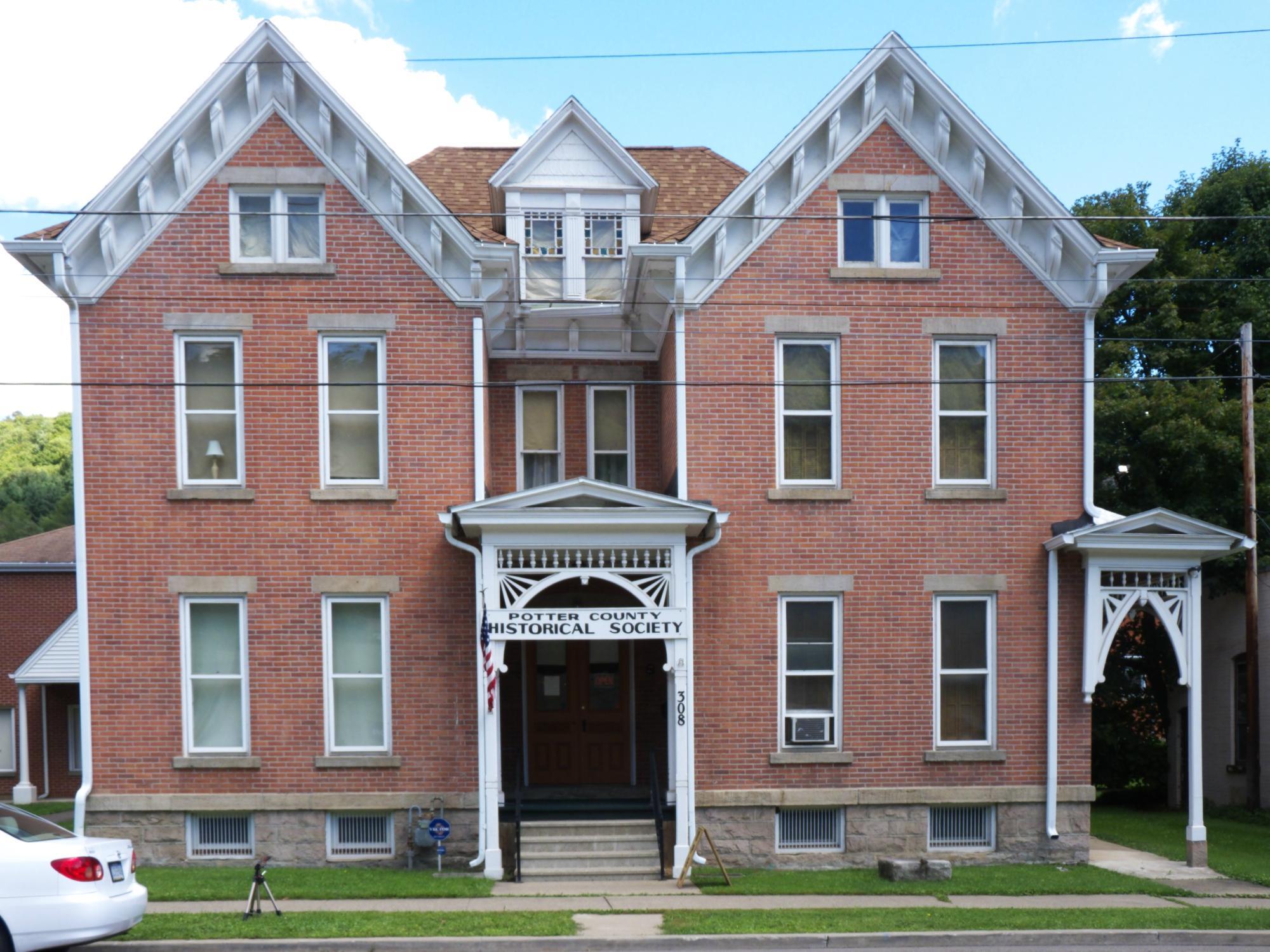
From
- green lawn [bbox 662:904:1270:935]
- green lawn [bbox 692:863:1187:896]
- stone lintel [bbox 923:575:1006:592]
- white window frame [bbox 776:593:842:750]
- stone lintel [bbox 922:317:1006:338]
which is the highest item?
stone lintel [bbox 922:317:1006:338]

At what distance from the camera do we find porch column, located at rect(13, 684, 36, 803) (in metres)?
23.6

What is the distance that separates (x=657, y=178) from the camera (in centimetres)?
1938

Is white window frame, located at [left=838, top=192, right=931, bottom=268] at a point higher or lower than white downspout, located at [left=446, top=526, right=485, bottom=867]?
higher

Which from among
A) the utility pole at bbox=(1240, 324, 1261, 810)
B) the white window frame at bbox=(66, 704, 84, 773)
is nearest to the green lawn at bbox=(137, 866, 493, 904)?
the white window frame at bbox=(66, 704, 84, 773)

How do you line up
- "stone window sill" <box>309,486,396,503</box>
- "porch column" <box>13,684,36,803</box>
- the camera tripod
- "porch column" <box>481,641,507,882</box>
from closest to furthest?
the camera tripod → "porch column" <box>481,641,507,882</box> → "stone window sill" <box>309,486,396,503</box> → "porch column" <box>13,684,36,803</box>

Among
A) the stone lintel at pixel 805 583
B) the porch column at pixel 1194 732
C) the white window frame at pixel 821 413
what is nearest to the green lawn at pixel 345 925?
the stone lintel at pixel 805 583

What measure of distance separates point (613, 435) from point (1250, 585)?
12.1 m

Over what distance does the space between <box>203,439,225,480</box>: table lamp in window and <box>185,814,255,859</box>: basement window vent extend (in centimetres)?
448

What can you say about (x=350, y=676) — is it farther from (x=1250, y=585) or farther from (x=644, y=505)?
(x=1250, y=585)

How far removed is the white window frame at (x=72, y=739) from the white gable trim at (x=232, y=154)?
1389 cm

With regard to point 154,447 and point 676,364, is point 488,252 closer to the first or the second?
point 676,364

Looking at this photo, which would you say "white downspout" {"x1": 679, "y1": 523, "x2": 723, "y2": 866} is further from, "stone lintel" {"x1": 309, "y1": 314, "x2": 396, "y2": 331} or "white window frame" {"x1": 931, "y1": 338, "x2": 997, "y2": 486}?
"stone lintel" {"x1": 309, "y1": 314, "x2": 396, "y2": 331}

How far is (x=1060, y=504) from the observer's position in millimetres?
16109

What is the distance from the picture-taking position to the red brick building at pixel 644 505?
50.1 feet
